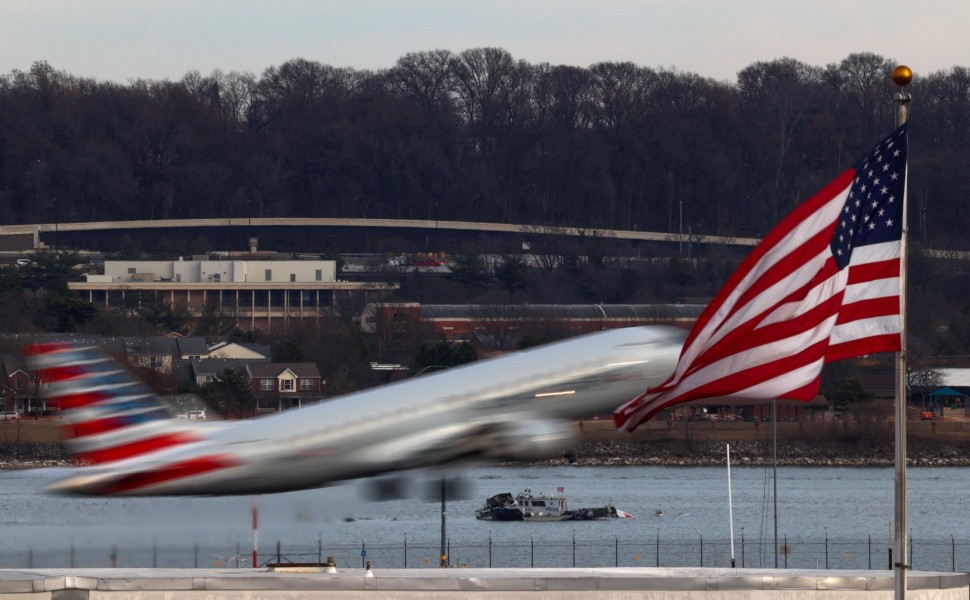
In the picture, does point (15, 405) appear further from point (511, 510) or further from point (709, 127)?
point (709, 127)

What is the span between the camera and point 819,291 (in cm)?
2002

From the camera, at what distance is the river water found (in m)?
32.7

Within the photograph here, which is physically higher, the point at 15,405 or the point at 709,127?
the point at 709,127

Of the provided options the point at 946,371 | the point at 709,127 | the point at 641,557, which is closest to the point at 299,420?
the point at 641,557

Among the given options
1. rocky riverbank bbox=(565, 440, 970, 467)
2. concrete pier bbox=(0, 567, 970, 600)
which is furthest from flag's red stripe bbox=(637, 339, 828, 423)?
rocky riverbank bbox=(565, 440, 970, 467)

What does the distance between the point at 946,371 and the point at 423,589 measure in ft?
315

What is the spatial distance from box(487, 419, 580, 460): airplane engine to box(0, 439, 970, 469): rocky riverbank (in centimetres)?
7261

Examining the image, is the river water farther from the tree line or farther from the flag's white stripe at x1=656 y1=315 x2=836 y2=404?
the tree line

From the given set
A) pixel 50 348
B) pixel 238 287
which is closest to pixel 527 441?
pixel 50 348

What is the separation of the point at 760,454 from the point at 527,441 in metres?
76.2

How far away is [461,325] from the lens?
136 metres

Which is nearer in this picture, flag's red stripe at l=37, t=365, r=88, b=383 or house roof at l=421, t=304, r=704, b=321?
flag's red stripe at l=37, t=365, r=88, b=383

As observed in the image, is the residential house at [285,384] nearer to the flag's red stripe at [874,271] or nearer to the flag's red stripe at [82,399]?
→ the flag's red stripe at [82,399]

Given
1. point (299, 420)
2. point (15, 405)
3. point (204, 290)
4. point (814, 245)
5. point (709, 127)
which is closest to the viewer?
point (814, 245)
